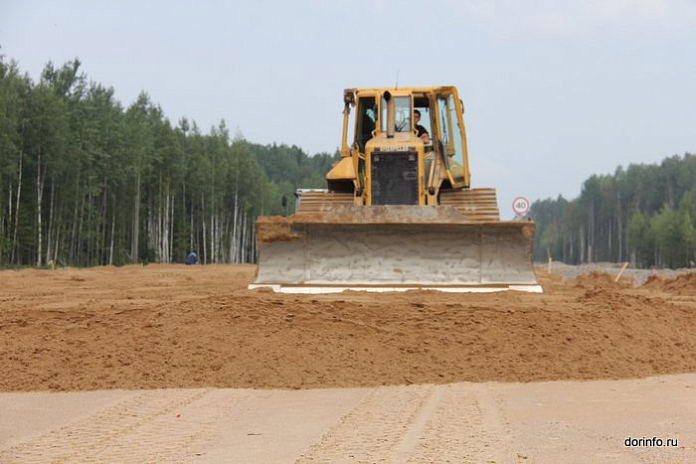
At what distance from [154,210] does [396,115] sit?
4793 centimetres

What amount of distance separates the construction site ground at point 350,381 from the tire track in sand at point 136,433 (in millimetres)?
21

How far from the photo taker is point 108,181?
51312 mm

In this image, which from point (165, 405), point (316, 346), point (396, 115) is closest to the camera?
point (165, 405)

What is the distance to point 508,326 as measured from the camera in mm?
7680

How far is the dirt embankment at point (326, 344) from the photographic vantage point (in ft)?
22.0

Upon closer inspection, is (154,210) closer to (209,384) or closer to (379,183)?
(379,183)

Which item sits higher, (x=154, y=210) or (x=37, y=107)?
(x=37, y=107)

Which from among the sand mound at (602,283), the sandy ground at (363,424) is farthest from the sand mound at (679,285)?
the sandy ground at (363,424)

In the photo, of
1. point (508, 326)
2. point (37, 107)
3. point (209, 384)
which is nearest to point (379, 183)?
point (508, 326)

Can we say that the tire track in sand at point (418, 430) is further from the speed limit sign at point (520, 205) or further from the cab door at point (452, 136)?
the speed limit sign at point (520, 205)

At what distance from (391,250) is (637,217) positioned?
102 meters

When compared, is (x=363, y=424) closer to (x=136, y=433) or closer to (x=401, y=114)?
(x=136, y=433)

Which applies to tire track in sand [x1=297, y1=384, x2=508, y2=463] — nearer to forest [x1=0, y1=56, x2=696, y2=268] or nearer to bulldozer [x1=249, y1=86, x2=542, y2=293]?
bulldozer [x1=249, y1=86, x2=542, y2=293]

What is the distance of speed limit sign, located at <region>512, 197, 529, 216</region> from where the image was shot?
2253 cm
